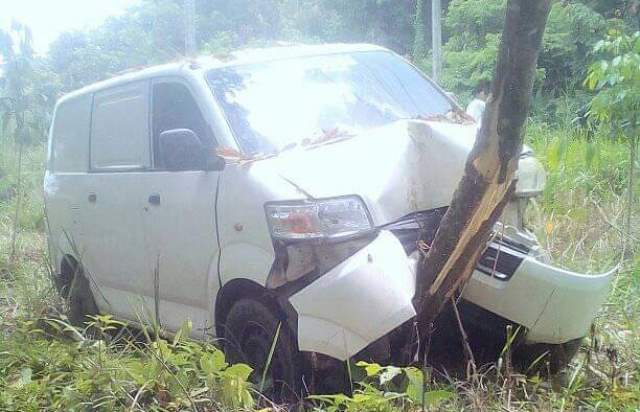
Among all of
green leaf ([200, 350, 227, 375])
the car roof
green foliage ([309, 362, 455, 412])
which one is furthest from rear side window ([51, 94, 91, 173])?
green foliage ([309, 362, 455, 412])

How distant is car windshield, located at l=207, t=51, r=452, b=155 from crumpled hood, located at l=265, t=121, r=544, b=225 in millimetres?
250

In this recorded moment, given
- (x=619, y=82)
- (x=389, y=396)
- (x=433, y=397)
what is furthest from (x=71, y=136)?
(x=619, y=82)

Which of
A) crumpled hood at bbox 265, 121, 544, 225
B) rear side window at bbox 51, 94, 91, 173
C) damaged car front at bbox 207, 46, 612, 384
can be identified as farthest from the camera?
rear side window at bbox 51, 94, 91, 173

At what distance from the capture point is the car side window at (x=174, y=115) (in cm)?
419

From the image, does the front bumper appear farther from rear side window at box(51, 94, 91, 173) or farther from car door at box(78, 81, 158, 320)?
rear side window at box(51, 94, 91, 173)

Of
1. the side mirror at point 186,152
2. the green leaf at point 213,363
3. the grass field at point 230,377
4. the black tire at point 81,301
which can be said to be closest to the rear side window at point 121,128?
the side mirror at point 186,152

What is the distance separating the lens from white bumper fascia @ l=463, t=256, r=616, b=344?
10.8ft

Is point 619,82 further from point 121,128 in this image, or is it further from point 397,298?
point 121,128

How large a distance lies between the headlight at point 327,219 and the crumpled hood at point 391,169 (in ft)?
0.14

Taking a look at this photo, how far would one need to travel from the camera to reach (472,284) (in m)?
3.48

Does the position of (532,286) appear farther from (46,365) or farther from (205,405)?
(46,365)

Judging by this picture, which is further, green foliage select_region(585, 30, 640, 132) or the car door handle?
green foliage select_region(585, 30, 640, 132)

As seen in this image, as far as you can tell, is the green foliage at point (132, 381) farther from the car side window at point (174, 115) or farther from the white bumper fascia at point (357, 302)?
the car side window at point (174, 115)

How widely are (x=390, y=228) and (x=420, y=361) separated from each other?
2.27ft
